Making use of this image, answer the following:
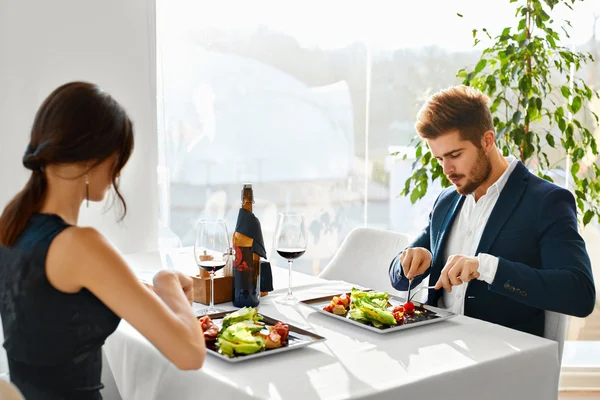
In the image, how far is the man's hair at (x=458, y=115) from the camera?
2.24 meters

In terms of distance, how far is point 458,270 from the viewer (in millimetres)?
1883

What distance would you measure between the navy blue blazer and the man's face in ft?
0.31

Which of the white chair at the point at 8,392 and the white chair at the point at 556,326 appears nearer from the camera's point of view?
the white chair at the point at 8,392

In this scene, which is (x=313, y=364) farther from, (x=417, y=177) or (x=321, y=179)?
(x=321, y=179)

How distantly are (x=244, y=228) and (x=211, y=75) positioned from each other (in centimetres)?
215

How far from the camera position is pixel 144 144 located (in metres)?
3.46

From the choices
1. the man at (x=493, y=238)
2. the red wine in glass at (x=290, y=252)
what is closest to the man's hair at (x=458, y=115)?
the man at (x=493, y=238)

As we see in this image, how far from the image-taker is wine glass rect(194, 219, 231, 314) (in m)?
1.83

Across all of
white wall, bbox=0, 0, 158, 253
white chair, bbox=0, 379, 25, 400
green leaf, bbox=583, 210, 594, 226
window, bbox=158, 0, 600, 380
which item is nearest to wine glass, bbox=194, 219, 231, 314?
white chair, bbox=0, 379, 25, 400

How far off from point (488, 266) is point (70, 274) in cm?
114

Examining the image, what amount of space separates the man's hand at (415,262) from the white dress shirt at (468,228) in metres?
0.14

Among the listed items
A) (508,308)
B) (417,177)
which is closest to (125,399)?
(508,308)

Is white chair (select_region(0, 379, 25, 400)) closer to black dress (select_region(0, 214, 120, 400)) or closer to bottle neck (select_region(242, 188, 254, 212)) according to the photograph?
black dress (select_region(0, 214, 120, 400))

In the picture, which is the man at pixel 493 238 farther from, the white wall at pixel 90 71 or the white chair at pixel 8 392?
the white wall at pixel 90 71
